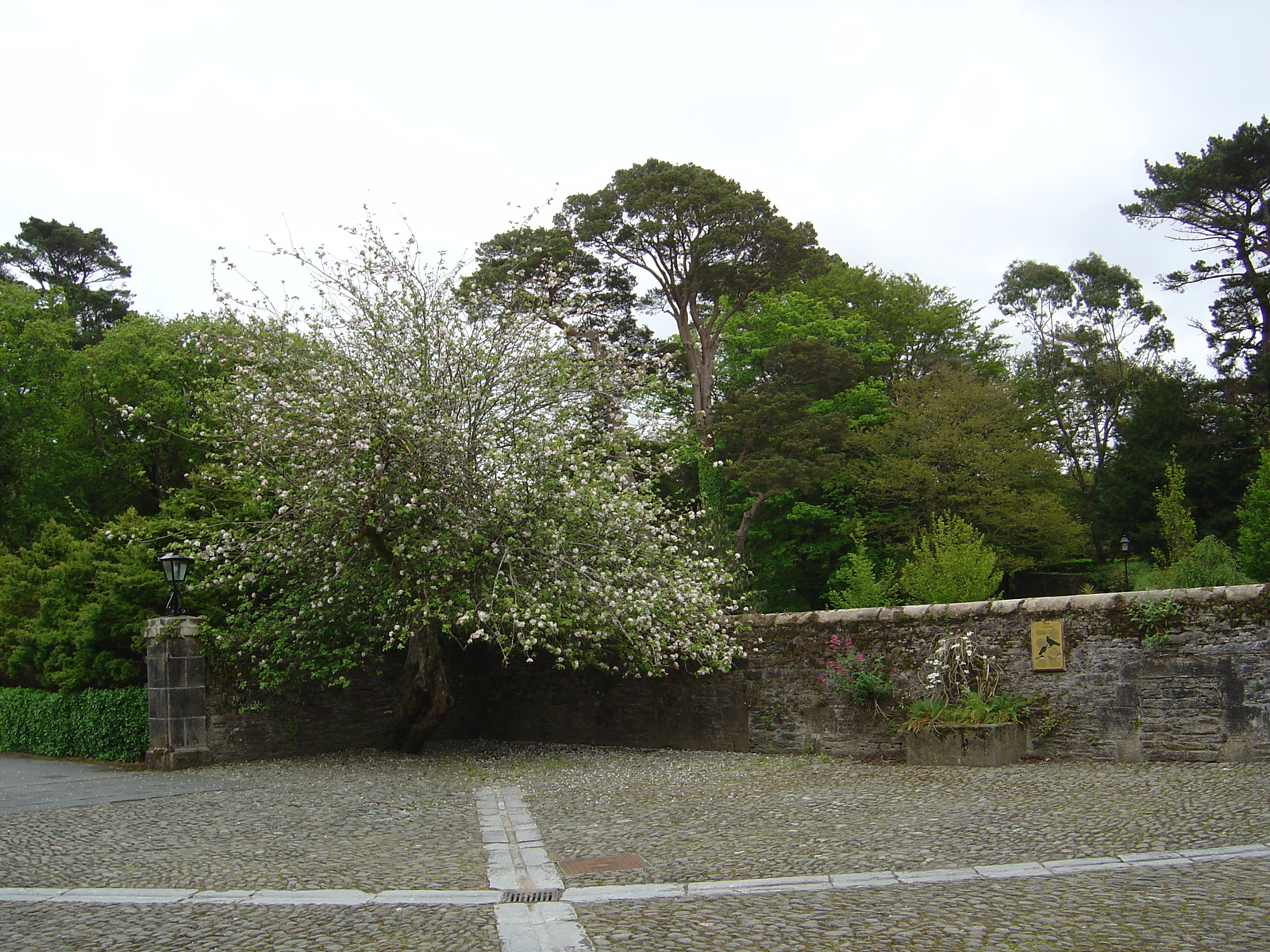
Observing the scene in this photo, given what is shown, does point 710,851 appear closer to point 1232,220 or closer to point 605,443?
point 605,443

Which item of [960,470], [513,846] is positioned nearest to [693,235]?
[960,470]

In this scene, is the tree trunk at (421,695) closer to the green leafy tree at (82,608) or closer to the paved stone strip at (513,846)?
the green leafy tree at (82,608)

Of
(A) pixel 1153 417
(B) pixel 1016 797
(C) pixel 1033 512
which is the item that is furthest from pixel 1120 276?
(B) pixel 1016 797

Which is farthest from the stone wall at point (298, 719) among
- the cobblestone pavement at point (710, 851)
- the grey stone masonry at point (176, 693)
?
the cobblestone pavement at point (710, 851)

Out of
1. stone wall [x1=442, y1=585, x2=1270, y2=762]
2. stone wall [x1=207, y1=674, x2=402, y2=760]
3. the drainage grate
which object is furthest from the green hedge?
the drainage grate

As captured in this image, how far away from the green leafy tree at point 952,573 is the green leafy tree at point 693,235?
6535mm

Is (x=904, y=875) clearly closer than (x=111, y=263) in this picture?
Yes

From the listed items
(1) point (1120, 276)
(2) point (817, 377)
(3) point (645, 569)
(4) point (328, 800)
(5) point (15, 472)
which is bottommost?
(4) point (328, 800)

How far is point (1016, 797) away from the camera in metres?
8.08

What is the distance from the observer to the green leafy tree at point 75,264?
40750 mm

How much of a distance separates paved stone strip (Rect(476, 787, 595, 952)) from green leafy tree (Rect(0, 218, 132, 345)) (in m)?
37.5

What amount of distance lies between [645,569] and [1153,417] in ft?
95.7

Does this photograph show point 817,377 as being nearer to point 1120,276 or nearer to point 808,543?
point 808,543

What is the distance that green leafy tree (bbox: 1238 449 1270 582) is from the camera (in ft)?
79.8
